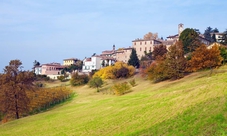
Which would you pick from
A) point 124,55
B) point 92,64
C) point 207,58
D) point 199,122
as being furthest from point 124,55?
point 199,122

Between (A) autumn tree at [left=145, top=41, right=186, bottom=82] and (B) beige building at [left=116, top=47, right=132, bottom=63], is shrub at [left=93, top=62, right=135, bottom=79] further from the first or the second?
(A) autumn tree at [left=145, top=41, right=186, bottom=82]

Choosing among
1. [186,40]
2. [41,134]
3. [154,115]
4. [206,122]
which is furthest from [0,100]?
[186,40]

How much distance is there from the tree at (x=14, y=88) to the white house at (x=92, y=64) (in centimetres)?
7805

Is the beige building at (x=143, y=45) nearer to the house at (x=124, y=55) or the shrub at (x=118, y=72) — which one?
the house at (x=124, y=55)

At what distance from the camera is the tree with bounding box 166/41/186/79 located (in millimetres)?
57625

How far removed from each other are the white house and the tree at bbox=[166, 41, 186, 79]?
68063 millimetres

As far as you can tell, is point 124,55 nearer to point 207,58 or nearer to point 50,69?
point 50,69

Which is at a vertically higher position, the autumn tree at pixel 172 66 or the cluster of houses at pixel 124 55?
the cluster of houses at pixel 124 55

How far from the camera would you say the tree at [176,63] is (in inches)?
2269

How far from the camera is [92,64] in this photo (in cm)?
12769

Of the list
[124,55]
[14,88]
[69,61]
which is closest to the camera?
[14,88]

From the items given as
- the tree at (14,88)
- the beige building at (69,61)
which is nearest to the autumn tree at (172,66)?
the tree at (14,88)

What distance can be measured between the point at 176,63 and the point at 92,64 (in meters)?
72.7

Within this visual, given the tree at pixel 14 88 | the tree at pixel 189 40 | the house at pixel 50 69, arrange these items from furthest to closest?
the house at pixel 50 69
the tree at pixel 189 40
the tree at pixel 14 88
